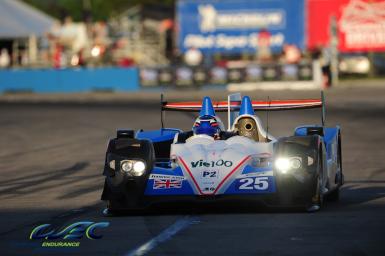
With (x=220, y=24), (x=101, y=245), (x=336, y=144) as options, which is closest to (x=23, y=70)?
(x=220, y=24)

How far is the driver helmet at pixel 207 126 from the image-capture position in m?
12.0

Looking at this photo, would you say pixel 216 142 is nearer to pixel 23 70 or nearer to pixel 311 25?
pixel 23 70

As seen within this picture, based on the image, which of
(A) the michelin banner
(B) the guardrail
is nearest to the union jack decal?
(B) the guardrail

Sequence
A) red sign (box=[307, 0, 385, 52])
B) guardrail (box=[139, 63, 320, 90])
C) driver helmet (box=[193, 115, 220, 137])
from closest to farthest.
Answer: driver helmet (box=[193, 115, 220, 137])
guardrail (box=[139, 63, 320, 90])
red sign (box=[307, 0, 385, 52])

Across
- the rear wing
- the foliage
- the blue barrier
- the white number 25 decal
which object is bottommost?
the blue barrier

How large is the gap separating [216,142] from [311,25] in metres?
46.2

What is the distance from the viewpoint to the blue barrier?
4794 cm

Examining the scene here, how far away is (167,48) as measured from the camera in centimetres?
6525

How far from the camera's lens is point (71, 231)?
33.4 ft

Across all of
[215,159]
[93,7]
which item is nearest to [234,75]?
[215,159]

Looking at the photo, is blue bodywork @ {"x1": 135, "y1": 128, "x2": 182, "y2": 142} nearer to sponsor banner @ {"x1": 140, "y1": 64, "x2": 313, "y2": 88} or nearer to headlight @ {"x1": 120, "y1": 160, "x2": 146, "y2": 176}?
headlight @ {"x1": 120, "y1": 160, "x2": 146, "y2": 176}

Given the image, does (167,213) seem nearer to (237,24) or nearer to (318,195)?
(318,195)

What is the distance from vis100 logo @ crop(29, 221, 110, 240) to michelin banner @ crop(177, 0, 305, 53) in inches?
1795
